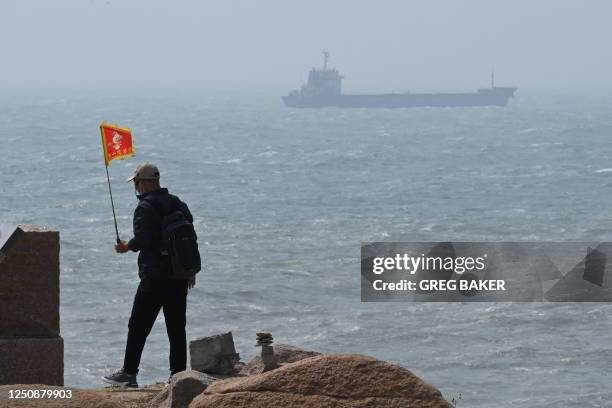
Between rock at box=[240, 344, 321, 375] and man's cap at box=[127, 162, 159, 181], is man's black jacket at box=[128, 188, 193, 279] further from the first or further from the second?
rock at box=[240, 344, 321, 375]

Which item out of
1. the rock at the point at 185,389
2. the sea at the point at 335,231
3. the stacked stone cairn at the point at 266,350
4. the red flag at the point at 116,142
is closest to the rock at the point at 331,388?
the rock at the point at 185,389

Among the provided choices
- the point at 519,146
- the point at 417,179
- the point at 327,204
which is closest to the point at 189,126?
the point at 519,146

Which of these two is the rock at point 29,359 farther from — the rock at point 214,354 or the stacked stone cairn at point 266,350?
the stacked stone cairn at point 266,350

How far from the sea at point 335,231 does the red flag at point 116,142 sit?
21.5 meters

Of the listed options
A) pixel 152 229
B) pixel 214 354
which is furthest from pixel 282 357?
pixel 152 229

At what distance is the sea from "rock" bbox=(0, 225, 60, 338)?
22.3m

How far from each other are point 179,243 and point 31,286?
911 millimetres

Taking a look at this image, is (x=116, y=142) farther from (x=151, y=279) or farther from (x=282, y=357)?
(x=282, y=357)

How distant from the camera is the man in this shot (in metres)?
8.71

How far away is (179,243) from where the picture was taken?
28.5 ft

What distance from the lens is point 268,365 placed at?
8.29 m

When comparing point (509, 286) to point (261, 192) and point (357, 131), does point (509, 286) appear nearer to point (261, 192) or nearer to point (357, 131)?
point (261, 192)

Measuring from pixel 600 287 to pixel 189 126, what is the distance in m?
116

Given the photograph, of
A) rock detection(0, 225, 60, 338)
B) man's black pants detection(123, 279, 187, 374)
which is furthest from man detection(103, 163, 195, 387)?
rock detection(0, 225, 60, 338)
